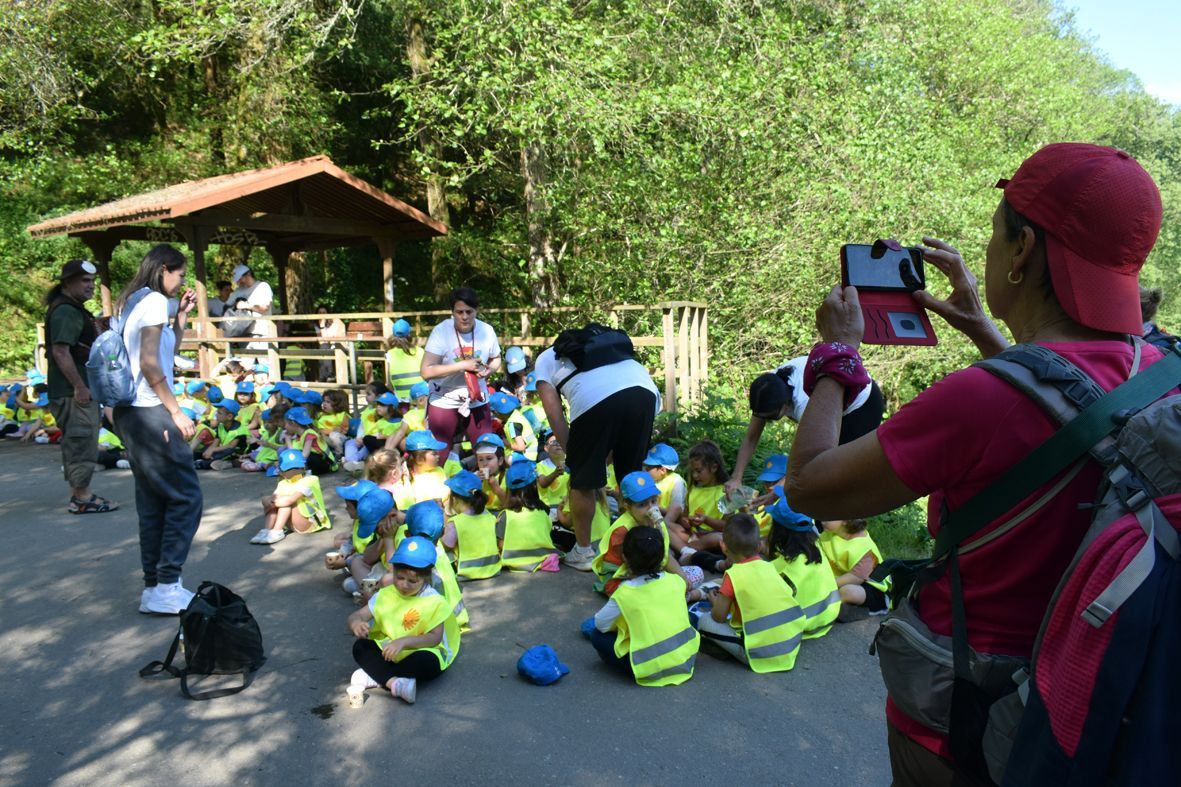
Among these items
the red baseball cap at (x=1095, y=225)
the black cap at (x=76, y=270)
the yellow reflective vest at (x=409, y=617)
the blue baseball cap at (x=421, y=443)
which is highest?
the black cap at (x=76, y=270)

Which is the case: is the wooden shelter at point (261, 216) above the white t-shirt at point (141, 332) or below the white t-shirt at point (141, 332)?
above

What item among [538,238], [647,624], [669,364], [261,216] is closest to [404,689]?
[647,624]

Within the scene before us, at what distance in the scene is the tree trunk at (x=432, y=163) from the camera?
15.8 metres

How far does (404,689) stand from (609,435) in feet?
7.18

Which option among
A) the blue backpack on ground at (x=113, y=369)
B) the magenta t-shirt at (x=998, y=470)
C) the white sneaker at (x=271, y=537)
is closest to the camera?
the magenta t-shirt at (x=998, y=470)

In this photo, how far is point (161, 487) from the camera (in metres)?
4.93

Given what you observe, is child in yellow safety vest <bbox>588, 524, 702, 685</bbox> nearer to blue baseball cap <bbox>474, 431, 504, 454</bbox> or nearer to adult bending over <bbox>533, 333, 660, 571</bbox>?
adult bending over <bbox>533, 333, 660, 571</bbox>

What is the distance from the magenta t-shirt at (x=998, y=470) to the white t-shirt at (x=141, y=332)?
440 centimetres

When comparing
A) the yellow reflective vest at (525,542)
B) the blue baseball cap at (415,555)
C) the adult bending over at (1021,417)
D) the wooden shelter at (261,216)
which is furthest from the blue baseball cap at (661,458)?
the wooden shelter at (261,216)

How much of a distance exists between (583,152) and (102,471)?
7.56 m

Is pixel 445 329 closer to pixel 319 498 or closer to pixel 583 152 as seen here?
pixel 319 498

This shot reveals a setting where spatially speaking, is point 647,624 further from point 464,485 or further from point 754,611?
point 464,485

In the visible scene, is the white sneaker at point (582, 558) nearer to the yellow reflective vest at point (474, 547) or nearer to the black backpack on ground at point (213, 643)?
the yellow reflective vest at point (474, 547)

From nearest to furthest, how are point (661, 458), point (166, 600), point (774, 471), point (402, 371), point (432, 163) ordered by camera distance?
point (166, 600), point (774, 471), point (661, 458), point (402, 371), point (432, 163)
